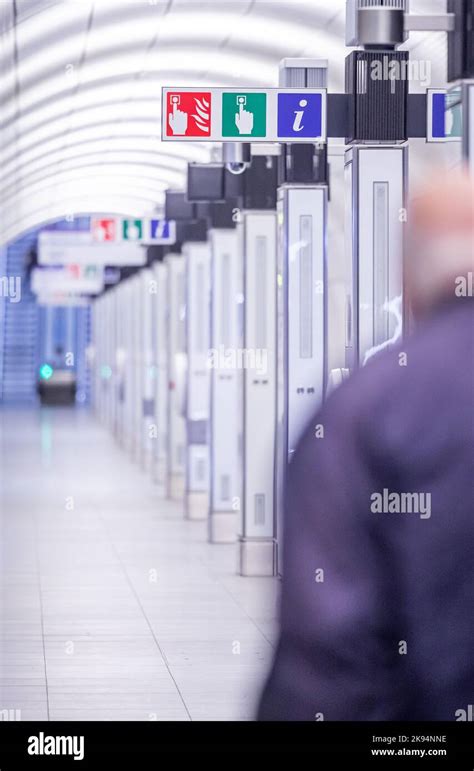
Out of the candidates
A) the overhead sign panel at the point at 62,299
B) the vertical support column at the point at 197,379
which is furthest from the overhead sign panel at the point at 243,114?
the overhead sign panel at the point at 62,299

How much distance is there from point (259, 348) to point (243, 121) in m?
3.88

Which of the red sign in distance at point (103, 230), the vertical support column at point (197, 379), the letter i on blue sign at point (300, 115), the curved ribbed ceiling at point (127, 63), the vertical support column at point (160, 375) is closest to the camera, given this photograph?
the letter i on blue sign at point (300, 115)

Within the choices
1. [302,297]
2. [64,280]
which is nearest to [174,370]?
[302,297]

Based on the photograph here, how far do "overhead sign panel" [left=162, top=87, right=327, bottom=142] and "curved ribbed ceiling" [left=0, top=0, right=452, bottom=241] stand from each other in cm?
396

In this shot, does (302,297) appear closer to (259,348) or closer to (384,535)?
(259,348)

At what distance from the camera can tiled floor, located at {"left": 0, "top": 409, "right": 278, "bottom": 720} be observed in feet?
23.8

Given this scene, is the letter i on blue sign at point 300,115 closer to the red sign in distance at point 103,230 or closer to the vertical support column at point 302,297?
the vertical support column at point 302,297

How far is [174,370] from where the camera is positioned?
18.1m

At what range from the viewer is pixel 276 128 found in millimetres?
8305

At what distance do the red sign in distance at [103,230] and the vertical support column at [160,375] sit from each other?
78cm

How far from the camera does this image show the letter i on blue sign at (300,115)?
814cm

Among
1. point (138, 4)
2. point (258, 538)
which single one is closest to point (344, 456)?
point (258, 538)

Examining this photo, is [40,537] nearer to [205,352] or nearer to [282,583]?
[205,352]

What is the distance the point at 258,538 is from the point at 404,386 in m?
10.1
